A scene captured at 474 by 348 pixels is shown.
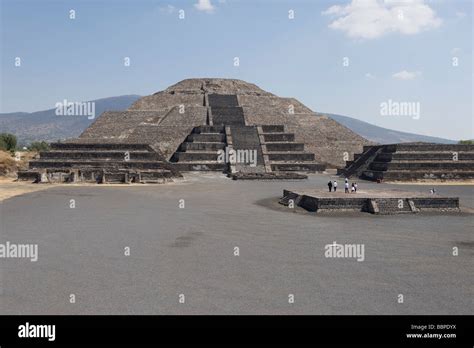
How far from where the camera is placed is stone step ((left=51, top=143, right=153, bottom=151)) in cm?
3969

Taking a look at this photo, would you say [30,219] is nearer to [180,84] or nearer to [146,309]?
[146,309]

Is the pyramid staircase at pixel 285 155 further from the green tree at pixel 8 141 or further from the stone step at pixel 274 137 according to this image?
the green tree at pixel 8 141

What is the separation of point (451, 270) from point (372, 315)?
3721 millimetres

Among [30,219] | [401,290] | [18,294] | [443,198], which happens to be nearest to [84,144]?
[30,219]

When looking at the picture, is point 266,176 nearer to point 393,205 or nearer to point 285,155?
point 285,155

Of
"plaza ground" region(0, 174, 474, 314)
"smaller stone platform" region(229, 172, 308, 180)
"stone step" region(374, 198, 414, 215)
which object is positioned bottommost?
"plaza ground" region(0, 174, 474, 314)

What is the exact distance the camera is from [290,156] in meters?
46.4

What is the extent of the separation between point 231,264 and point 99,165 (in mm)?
29861

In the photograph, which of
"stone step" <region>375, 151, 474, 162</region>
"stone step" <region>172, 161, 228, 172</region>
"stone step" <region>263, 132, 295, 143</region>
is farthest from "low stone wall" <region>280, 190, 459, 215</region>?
"stone step" <region>263, 132, 295, 143</region>

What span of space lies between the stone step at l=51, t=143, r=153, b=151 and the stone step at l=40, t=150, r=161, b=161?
36.7 inches

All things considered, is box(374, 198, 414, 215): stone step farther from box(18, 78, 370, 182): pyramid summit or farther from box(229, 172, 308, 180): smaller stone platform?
box(18, 78, 370, 182): pyramid summit

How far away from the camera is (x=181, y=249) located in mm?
11523

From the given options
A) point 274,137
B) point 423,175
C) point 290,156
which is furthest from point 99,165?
point 423,175
